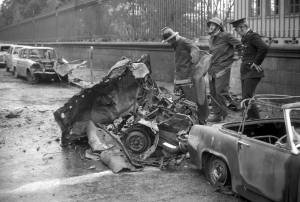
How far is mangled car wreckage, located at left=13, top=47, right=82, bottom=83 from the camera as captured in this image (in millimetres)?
18250

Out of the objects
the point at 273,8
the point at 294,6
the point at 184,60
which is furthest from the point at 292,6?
the point at 184,60

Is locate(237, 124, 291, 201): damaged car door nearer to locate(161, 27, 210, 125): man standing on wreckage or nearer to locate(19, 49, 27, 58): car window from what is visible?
locate(161, 27, 210, 125): man standing on wreckage

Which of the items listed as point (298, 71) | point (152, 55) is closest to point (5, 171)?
point (298, 71)

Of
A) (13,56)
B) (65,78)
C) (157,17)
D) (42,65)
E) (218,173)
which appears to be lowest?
(218,173)

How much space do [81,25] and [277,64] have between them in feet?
59.7

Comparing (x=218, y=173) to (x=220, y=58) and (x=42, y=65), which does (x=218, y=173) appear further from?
(x=42, y=65)

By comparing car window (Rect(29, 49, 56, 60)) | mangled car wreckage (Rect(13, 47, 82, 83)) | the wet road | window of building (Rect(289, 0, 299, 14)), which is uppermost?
window of building (Rect(289, 0, 299, 14))

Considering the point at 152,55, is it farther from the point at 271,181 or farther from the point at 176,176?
the point at 271,181

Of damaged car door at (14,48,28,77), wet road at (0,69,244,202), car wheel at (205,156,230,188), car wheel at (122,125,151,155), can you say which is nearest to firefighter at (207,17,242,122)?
car wheel at (122,125,151,155)

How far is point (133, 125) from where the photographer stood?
7.13 m

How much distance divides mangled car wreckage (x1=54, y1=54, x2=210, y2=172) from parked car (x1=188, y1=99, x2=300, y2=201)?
3.75 feet

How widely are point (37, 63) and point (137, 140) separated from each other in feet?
40.7

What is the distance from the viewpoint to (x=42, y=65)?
18484mm

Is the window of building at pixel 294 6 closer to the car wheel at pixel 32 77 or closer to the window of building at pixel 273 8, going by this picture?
the window of building at pixel 273 8
